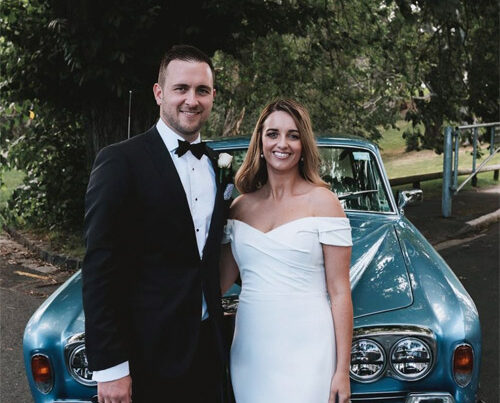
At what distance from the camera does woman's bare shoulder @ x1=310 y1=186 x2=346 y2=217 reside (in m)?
2.59

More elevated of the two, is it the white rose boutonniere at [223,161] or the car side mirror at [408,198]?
the white rose boutonniere at [223,161]

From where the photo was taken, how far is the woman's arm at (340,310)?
2.47 metres

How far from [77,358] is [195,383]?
29.2 inches

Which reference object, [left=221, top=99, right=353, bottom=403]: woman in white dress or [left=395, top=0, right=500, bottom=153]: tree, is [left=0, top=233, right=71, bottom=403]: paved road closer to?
[left=221, top=99, right=353, bottom=403]: woman in white dress

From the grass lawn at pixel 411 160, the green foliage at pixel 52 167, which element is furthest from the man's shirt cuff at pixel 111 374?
the grass lawn at pixel 411 160

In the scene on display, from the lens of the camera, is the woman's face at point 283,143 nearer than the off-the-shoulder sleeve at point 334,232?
No

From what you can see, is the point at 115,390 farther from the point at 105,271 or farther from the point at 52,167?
the point at 52,167

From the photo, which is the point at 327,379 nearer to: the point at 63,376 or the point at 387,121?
the point at 63,376

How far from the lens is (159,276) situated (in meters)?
2.36

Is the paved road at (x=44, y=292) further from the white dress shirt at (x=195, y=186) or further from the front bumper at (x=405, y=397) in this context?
the white dress shirt at (x=195, y=186)

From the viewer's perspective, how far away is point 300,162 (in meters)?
2.77

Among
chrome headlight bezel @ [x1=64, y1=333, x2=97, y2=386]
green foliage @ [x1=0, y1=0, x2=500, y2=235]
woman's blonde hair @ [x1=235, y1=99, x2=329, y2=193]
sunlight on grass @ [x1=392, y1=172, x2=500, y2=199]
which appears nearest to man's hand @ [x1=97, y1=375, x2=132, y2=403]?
chrome headlight bezel @ [x1=64, y1=333, x2=97, y2=386]

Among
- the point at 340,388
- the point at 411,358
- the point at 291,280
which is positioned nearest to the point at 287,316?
the point at 291,280

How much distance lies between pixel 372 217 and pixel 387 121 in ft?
28.2
